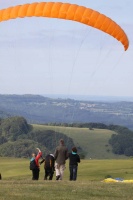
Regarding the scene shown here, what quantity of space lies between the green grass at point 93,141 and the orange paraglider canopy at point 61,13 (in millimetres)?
109253

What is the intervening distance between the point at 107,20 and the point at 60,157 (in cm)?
659

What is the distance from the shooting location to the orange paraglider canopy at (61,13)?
2230cm

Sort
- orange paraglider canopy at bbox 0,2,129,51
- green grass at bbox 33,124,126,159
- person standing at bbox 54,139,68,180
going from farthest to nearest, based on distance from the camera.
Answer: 1. green grass at bbox 33,124,126,159
2. person standing at bbox 54,139,68,180
3. orange paraglider canopy at bbox 0,2,129,51

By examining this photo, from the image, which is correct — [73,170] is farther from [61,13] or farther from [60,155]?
[61,13]

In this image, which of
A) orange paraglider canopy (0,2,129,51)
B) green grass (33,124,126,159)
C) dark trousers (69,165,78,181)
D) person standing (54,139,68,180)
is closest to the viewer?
orange paraglider canopy (0,2,129,51)

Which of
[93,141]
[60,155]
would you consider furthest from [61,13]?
[93,141]

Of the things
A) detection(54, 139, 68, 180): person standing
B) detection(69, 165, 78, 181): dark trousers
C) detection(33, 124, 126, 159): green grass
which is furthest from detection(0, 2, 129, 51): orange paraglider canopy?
detection(33, 124, 126, 159): green grass

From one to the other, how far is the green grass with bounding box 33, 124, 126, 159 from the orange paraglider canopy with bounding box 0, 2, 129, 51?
109253 mm

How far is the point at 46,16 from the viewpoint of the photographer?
22.2m

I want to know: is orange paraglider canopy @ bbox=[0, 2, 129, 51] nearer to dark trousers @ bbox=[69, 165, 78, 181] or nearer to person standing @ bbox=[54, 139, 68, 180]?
person standing @ bbox=[54, 139, 68, 180]

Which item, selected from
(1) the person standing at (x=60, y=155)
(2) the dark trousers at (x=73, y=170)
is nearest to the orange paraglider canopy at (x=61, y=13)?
(1) the person standing at (x=60, y=155)

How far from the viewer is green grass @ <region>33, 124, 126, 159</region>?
137275 mm

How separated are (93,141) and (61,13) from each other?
129276 millimetres

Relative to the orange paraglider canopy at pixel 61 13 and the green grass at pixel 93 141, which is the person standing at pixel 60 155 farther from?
the green grass at pixel 93 141
